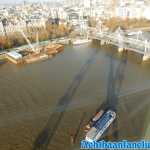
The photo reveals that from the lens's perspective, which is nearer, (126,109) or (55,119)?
(55,119)

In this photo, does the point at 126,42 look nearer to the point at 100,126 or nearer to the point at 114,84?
the point at 114,84

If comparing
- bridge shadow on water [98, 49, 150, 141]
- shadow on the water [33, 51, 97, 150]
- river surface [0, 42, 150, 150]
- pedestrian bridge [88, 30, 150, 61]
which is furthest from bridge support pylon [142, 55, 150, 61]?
shadow on the water [33, 51, 97, 150]

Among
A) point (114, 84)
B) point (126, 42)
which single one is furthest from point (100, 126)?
point (126, 42)

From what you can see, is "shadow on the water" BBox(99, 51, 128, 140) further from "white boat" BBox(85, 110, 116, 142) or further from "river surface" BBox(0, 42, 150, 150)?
"white boat" BBox(85, 110, 116, 142)

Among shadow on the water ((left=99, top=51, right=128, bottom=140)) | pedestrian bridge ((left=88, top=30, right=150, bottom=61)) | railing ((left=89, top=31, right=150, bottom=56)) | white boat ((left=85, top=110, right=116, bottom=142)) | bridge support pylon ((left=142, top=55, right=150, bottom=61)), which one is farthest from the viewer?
railing ((left=89, top=31, right=150, bottom=56))

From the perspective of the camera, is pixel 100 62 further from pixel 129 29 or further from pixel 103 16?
pixel 103 16

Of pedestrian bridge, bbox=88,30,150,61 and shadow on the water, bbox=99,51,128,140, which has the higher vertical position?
pedestrian bridge, bbox=88,30,150,61

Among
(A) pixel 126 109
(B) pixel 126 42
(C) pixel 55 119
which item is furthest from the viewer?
(B) pixel 126 42
